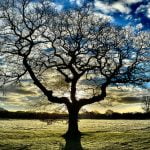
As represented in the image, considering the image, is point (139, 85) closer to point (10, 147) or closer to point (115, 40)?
point (115, 40)

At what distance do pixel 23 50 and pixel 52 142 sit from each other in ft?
41.4

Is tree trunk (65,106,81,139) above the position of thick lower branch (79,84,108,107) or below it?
below

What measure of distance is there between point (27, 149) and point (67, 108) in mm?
13516

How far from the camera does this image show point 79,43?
44.9 metres

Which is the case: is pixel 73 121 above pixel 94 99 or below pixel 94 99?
below

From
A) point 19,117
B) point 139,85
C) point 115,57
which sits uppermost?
point 115,57

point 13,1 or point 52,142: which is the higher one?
point 13,1

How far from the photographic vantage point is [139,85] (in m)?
47.2

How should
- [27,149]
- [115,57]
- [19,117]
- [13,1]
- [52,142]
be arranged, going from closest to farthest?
[27,149] < [52,142] < [13,1] < [115,57] < [19,117]

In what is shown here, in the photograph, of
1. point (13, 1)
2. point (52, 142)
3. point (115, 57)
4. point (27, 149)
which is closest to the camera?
point (27, 149)

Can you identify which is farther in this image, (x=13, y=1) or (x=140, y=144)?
(x=13, y=1)

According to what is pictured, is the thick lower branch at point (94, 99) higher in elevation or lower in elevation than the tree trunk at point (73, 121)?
higher

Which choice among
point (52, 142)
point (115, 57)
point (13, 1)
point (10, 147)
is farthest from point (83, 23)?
point (10, 147)

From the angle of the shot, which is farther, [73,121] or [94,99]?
[73,121]
